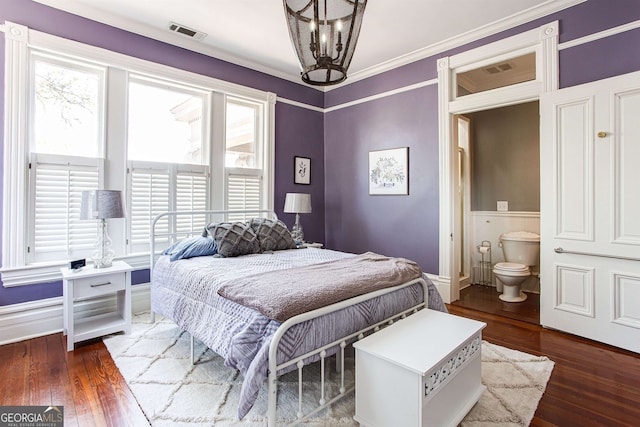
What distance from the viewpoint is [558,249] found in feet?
9.73

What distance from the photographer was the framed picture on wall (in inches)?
165

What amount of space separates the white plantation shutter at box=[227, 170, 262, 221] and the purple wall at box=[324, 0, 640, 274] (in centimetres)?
122

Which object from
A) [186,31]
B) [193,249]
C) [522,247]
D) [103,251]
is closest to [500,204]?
[522,247]

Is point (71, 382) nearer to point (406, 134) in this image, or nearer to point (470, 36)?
point (406, 134)

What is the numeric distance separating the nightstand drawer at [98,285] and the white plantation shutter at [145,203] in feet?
1.88

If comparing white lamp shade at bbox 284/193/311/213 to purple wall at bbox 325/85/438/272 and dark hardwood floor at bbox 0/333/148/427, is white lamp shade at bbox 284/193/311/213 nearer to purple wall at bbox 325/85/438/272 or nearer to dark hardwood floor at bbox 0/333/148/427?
purple wall at bbox 325/85/438/272

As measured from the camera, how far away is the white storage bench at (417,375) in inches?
57.9

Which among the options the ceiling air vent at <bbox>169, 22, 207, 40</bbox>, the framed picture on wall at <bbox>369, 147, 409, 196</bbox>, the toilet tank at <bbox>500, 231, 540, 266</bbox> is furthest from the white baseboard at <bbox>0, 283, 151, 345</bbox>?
the toilet tank at <bbox>500, 231, 540, 266</bbox>

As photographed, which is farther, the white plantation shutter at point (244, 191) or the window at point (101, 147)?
the white plantation shutter at point (244, 191)

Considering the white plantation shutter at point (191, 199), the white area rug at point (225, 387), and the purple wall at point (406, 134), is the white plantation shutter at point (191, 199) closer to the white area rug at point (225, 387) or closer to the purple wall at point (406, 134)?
the white area rug at point (225, 387)

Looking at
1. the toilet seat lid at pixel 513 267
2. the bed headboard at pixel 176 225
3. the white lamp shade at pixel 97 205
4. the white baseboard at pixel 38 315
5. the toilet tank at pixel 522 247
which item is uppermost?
the white lamp shade at pixel 97 205

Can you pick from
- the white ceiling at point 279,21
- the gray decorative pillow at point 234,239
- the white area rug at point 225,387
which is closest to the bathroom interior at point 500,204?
the white ceiling at point 279,21

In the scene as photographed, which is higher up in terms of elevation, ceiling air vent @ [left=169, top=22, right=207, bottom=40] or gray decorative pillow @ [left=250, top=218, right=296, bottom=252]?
ceiling air vent @ [left=169, top=22, right=207, bottom=40]

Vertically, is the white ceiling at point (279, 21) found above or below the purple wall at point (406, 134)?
above
